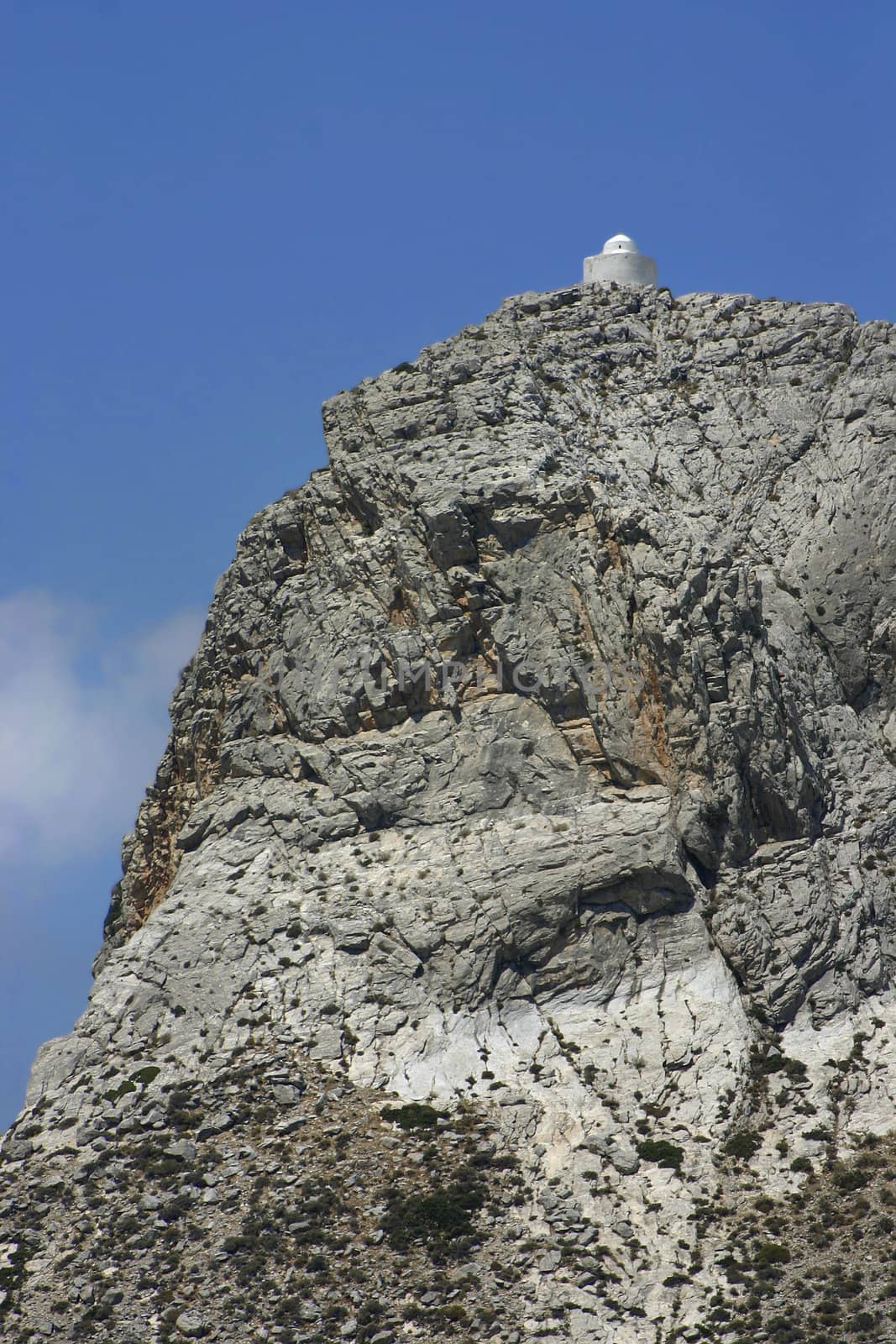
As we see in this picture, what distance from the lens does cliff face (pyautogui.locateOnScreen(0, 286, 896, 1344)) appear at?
57812 millimetres

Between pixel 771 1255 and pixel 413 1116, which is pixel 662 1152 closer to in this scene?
pixel 771 1255

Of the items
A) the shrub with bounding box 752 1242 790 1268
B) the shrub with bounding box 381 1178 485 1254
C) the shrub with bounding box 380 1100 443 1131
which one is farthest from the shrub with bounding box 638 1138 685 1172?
the shrub with bounding box 380 1100 443 1131

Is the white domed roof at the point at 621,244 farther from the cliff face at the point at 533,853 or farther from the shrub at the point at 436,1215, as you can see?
the shrub at the point at 436,1215

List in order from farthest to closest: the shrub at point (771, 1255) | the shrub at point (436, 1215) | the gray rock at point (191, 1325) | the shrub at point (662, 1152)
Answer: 1. the shrub at point (662, 1152)
2. the shrub at point (436, 1215)
3. the gray rock at point (191, 1325)
4. the shrub at point (771, 1255)

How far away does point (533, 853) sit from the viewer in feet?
213

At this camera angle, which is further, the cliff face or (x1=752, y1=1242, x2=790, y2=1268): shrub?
the cliff face

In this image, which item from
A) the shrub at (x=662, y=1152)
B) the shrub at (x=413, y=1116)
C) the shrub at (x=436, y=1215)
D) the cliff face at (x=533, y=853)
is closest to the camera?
the shrub at (x=436, y=1215)

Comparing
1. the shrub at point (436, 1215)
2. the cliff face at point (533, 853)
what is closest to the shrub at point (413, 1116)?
the cliff face at point (533, 853)

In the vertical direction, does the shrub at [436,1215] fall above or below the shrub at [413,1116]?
below

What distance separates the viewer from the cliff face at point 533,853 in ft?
190

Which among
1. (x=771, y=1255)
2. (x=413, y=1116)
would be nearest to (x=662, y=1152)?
(x=771, y=1255)

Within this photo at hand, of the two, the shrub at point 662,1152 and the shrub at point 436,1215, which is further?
the shrub at point 662,1152

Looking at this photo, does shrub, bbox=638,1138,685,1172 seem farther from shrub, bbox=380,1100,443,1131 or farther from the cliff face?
shrub, bbox=380,1100,443,1131

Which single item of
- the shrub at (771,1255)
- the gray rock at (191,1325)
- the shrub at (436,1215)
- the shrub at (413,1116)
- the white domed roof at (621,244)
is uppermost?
the white domed roof at (621,244)
